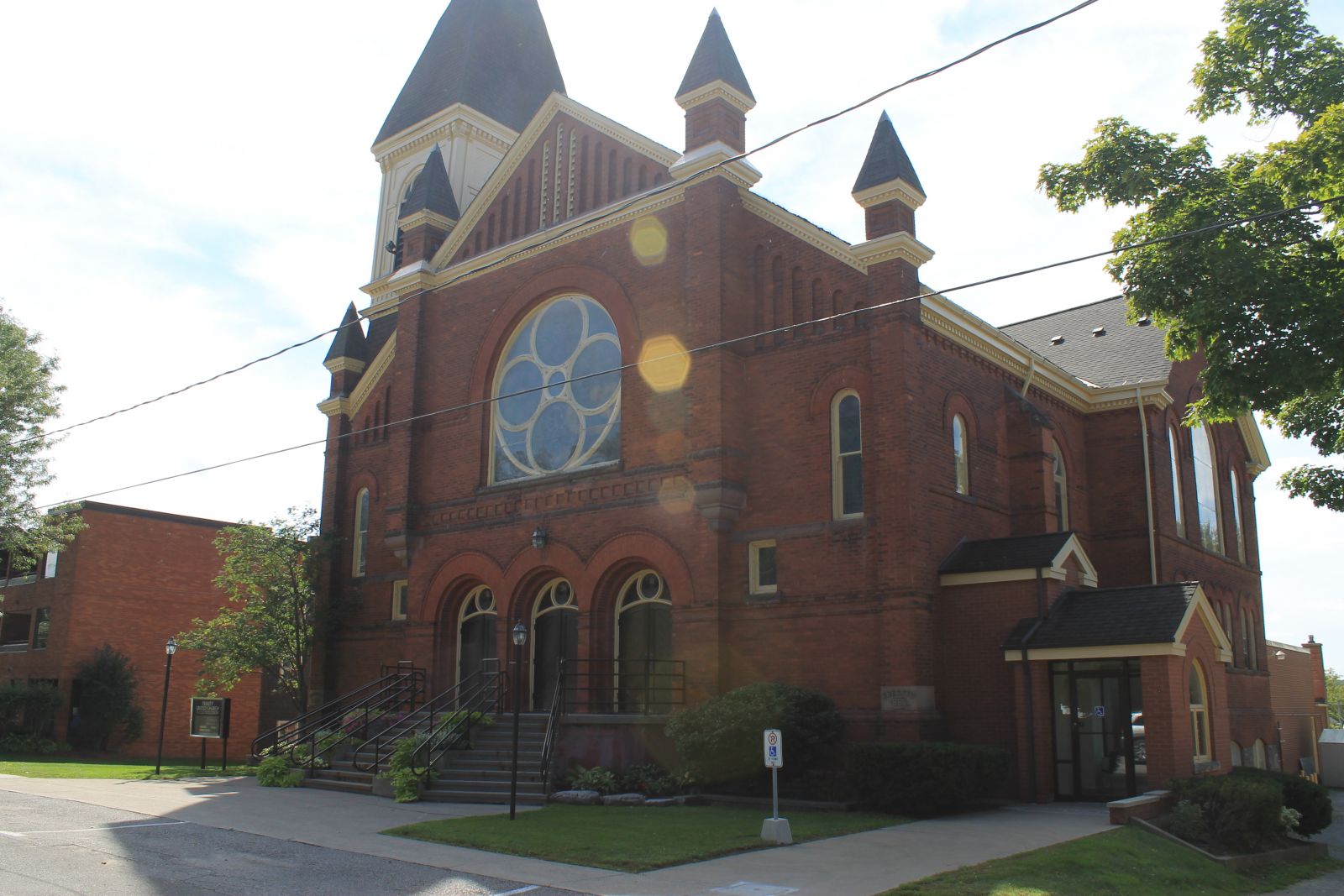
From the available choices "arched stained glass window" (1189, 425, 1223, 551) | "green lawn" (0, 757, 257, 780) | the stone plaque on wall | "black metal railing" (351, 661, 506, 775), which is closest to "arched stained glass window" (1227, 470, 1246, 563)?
"arched stained glass window" (1189, 425, 1223, 551)

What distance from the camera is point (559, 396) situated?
24.1 metres

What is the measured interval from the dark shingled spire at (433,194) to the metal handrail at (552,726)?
13.0m

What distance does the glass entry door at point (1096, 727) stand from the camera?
17.8 meters

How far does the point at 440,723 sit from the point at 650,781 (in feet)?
15.2

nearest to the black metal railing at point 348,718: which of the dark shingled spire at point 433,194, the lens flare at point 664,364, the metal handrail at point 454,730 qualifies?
the metal handrail at point 454,730

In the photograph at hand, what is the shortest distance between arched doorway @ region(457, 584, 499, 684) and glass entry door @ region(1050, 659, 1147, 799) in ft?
38.8

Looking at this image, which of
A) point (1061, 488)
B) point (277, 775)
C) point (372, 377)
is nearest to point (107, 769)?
point (277, 775)

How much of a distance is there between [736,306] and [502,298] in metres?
6.74

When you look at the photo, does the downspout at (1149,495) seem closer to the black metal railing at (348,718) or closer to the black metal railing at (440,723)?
the black metal railing at (440,723)

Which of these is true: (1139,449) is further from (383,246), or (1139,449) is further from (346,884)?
(383,246)

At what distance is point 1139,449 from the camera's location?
2584 centimetres

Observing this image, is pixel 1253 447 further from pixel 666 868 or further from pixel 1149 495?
pixel 666 868

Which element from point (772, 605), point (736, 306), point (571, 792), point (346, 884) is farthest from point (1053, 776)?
point (346, 884)

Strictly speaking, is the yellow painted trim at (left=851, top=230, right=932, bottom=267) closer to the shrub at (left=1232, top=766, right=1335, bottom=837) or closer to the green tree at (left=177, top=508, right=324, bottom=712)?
the shrub at (left=1232, top=766, right=1335, bottom=837)
